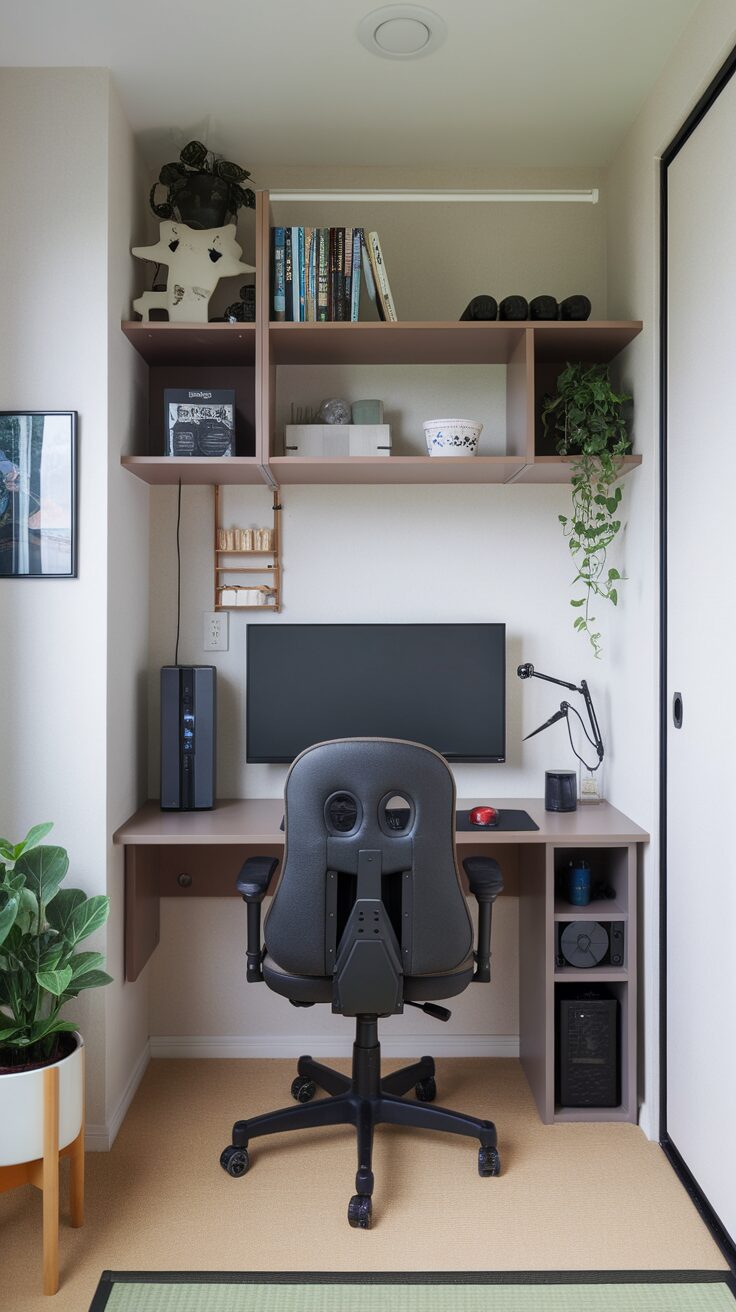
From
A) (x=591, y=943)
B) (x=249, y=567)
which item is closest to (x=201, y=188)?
(x=249, y=567)

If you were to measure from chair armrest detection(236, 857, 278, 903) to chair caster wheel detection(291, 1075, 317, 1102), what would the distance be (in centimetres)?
75

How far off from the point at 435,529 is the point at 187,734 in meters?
0.96

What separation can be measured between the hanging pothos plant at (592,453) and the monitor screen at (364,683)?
1.14ft

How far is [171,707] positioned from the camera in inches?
109

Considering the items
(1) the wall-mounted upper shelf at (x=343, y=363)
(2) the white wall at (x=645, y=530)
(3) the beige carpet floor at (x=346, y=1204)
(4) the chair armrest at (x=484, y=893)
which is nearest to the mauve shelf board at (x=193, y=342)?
(1) the wall-mounted upper shelf at (x=343, y=363)

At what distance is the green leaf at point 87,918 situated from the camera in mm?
2164

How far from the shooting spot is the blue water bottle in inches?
105

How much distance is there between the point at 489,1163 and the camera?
235 cm

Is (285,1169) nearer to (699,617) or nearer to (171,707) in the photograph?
(171,707)

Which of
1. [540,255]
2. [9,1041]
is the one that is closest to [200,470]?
[540,255]

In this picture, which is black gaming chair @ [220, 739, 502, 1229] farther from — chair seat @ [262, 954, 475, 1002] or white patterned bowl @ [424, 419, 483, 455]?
white patterned bowl @ [424, 419, 483, 455]

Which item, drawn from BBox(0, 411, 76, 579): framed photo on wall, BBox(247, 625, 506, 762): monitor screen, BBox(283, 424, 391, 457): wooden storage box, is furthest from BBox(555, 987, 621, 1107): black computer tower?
BBox(0, 411, 76, 579): framed photo on wall

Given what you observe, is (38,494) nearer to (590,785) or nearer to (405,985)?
(405,985)

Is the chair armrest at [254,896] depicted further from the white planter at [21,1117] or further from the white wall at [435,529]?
the white wall at [435,529]
